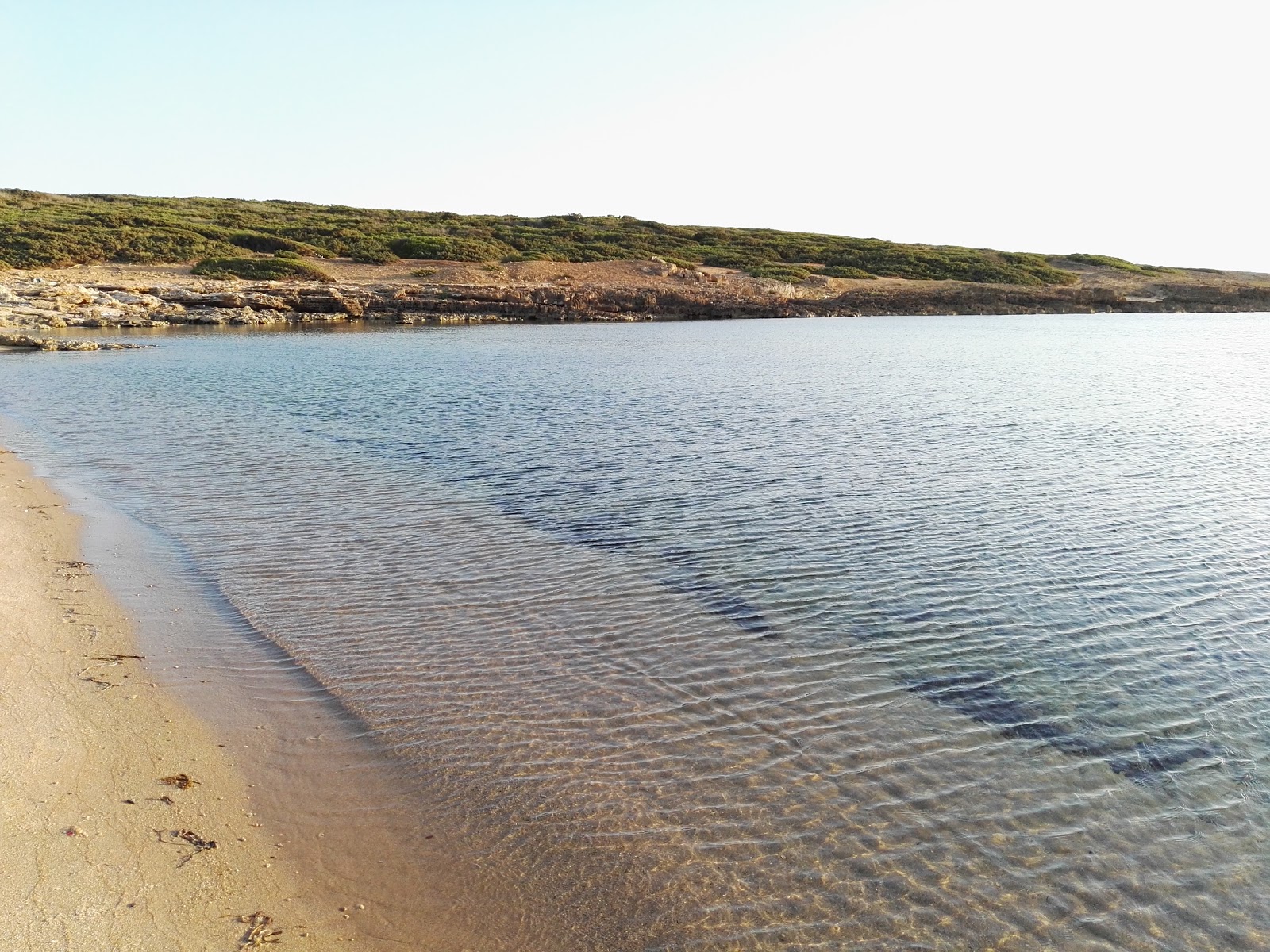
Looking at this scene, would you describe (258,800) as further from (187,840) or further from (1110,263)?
(1110,263)

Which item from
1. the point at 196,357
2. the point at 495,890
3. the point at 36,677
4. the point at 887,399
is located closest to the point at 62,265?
the point at 196,357

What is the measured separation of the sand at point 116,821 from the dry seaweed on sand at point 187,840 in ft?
0.05

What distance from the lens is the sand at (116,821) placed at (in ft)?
14.0

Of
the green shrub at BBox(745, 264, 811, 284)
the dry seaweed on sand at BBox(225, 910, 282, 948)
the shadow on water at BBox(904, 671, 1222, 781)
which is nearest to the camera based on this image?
the dry seaweed on sand at BBox(225, 910, 282, 948)

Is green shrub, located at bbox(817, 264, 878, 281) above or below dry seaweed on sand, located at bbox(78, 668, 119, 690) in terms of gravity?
above

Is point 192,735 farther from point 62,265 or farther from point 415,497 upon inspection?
point 62,265

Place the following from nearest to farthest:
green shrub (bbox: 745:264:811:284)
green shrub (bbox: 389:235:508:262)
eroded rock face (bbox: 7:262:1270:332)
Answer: eroded rock face (bbox: 7:262:1270:332) < green shrub (bbox: 389:235:508:262) < green shrub (bbox: 745:264:811:284)

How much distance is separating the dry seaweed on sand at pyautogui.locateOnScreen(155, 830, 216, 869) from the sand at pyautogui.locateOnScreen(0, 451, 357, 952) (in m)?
0.02

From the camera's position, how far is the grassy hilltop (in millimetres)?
59875

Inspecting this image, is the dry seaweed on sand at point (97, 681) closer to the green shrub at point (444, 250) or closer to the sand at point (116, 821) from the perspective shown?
the sand at point (116, 821)

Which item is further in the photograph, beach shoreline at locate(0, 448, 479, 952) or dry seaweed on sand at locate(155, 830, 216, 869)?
dry seaweed on sand at locate(155, 830, 216, 869)

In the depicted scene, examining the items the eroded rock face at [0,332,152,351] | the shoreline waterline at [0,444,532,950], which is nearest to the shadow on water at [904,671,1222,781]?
the shoreline waterline at [0,444,532,950]

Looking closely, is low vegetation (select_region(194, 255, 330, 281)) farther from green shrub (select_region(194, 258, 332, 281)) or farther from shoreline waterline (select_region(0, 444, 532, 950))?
shoreline waterline (select_region(0, 444, 532, 950))

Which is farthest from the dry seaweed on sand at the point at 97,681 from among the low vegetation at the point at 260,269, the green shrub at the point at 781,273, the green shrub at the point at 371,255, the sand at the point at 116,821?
the green shrub at the point at 781,273
